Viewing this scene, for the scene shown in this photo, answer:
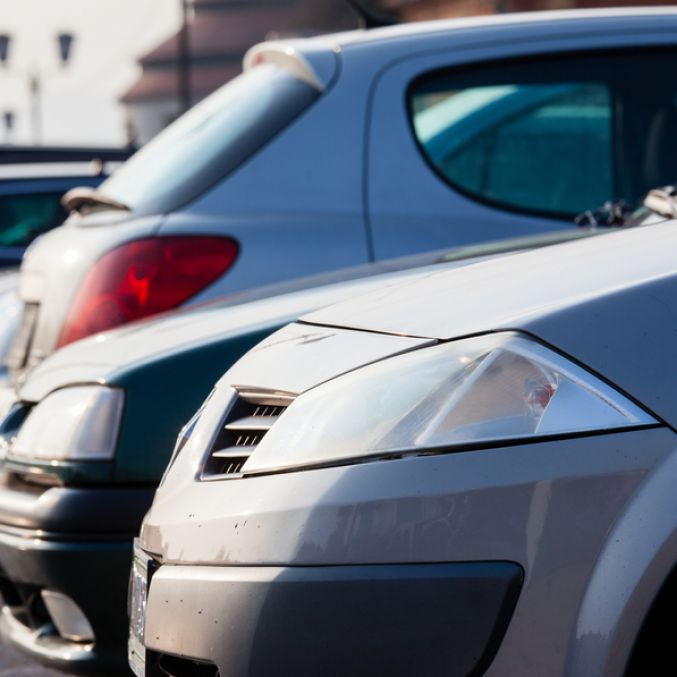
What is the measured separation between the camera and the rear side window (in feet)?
16.5

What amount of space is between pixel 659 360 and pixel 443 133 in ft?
8.88

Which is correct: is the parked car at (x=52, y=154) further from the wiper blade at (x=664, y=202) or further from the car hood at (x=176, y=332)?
the wiper blade at (x=664, y=202)

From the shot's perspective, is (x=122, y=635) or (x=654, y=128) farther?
(x=654, y=128)

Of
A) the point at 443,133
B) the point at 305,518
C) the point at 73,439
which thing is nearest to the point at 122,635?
the point at 73,439

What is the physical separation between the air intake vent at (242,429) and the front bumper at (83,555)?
74 cm

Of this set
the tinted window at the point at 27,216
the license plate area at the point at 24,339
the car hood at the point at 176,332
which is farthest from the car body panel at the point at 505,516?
the tinted window at the point at 27,216

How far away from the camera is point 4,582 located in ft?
12.6

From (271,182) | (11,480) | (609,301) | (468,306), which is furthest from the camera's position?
(271,182)

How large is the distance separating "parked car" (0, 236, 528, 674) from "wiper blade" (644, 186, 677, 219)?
0.69m

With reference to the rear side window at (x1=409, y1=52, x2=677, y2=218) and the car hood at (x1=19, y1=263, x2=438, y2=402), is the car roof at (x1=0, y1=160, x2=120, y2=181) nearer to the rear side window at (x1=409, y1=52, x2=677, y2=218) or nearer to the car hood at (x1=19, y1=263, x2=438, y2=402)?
the rear side window at (x1=409, y1=52, x2=677, y2=218)

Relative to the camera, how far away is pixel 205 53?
124312mm

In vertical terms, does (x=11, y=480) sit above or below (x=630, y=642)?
below

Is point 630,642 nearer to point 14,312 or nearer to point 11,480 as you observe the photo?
point 11,480

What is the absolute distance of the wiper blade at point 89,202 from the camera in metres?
5.00
